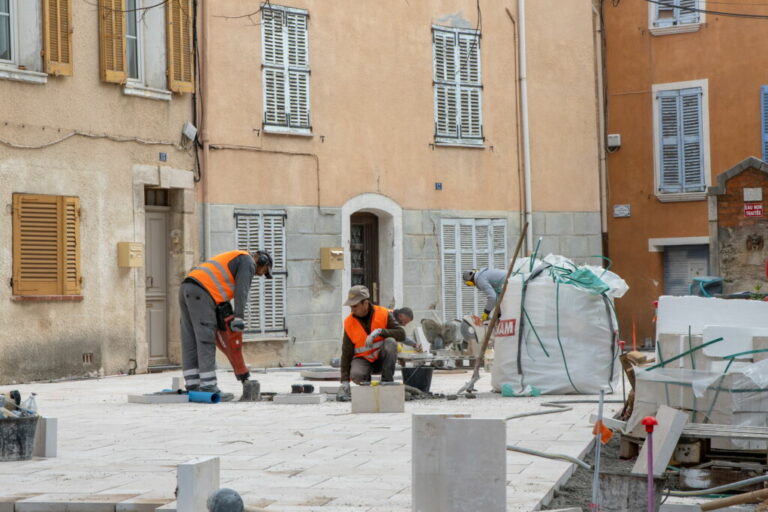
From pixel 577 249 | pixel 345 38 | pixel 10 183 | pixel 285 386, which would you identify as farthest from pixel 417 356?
pixel 577 249

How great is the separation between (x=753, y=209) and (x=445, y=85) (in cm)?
504

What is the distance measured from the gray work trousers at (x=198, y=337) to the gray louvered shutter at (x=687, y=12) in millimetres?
13517

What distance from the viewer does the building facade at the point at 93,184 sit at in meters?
16.1

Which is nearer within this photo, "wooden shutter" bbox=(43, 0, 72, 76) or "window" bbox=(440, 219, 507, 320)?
"wooden shutter" bbox=(43, 0, 72, 76)

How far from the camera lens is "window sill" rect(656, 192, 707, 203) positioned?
77.1 ft

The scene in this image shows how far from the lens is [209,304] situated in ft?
41.4

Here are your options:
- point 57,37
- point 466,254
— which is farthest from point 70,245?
point 466,254

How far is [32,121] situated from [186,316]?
4732mm

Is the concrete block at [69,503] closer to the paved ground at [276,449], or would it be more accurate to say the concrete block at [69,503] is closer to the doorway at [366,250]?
the paved ground at [276,449]

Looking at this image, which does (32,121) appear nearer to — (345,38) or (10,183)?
(10,183)

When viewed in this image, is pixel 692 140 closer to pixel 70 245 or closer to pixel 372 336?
pixel 70 245

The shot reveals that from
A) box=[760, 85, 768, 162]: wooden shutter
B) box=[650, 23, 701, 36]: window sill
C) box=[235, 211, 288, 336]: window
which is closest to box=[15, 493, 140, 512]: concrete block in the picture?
box=[235, 211, 288, 336]: window

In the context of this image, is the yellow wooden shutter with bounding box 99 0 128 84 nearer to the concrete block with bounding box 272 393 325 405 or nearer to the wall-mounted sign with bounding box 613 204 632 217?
the concrete block with bounding box 272 393 325 405

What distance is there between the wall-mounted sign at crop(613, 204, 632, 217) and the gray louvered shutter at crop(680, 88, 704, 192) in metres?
1.04
